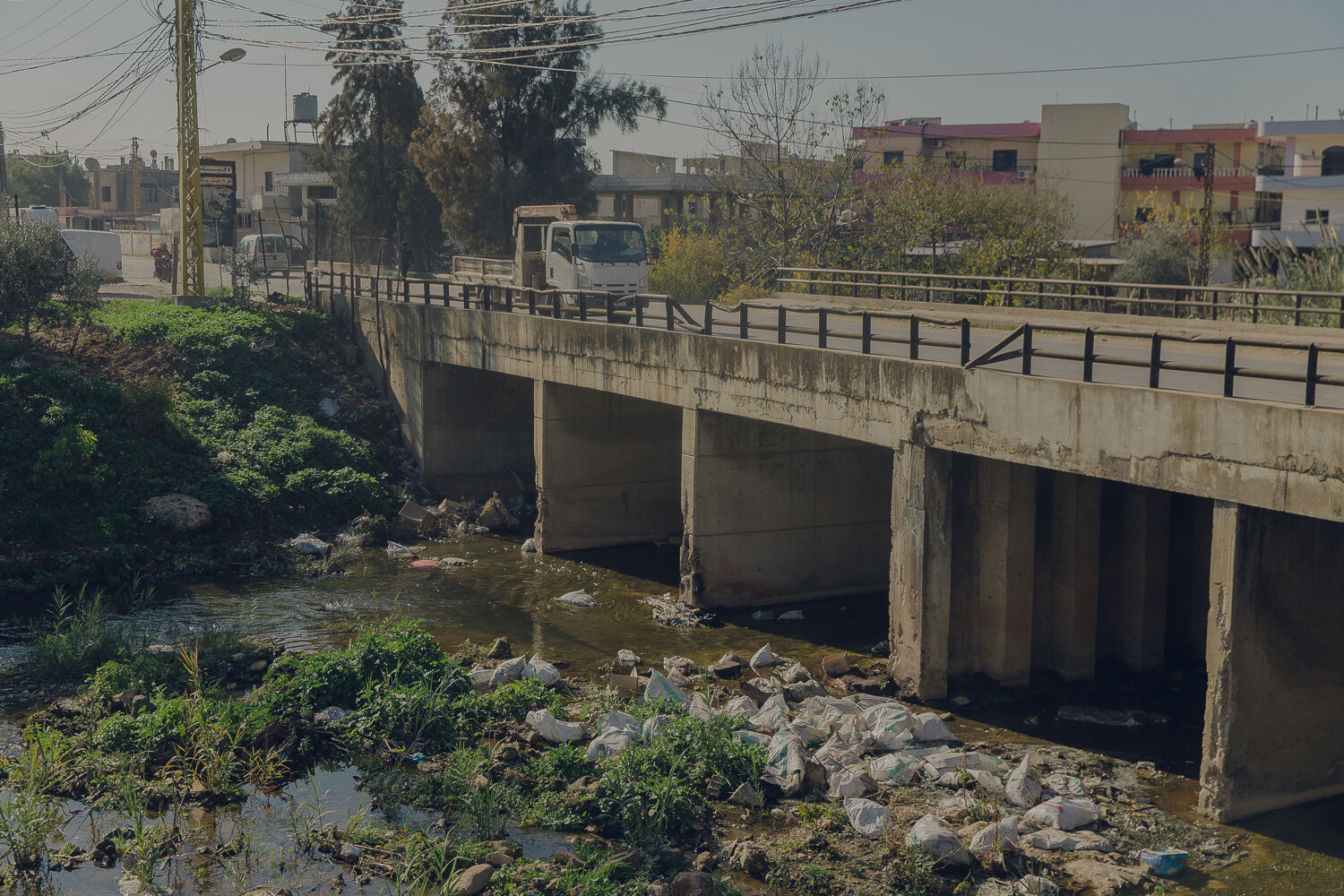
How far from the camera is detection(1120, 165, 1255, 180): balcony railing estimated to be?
203 ft

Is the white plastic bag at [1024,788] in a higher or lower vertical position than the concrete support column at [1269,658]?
lower

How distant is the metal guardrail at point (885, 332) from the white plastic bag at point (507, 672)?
6.48m

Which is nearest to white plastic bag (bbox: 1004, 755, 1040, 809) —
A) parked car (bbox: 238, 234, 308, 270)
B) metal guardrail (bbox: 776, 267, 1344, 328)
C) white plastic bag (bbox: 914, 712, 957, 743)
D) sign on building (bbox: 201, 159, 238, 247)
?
white plastic bag (bbox: 914, 712, 957, 743)

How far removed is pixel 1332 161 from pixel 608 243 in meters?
37.5

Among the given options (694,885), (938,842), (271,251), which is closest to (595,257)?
(938,842)

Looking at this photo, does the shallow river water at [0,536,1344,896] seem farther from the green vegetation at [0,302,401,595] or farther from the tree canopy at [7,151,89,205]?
the tree canopy at [7,151,89,205]

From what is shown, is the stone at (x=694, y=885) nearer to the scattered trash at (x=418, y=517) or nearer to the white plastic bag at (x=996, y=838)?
A: the white plastic bag at (x=996, y=838)

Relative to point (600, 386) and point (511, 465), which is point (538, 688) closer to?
point (600, 386)

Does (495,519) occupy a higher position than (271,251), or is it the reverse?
(271,251)

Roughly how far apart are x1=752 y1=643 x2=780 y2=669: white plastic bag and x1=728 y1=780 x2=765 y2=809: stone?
16.0 feet

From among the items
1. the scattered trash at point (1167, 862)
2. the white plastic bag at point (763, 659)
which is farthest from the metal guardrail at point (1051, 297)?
the scattered trash at point (1167, 862)

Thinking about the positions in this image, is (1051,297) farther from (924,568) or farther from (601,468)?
(924,568)

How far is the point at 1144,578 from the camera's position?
1705 cm

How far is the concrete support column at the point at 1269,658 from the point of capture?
12320 millimetres
